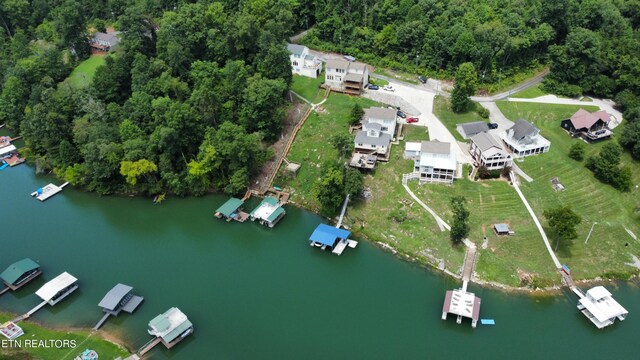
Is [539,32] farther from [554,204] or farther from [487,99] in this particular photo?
[554,204]

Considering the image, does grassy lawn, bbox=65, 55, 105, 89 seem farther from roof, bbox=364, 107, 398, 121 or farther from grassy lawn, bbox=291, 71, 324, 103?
roof, bbox=364, 107, 398, 121

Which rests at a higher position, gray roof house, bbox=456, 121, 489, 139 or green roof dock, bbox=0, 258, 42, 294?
gray roof house, bbox=456, 121, 489, 139

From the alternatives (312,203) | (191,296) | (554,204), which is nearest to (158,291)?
(191,296)

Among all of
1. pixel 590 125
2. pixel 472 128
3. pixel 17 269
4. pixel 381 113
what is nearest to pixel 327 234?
pixel 381 113

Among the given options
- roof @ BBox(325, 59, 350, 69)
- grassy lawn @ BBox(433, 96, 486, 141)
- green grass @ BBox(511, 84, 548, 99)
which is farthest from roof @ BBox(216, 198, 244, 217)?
green grass @ BBox(511, 84, 548, 99)

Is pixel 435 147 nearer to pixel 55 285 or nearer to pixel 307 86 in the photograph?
pixel 307 86

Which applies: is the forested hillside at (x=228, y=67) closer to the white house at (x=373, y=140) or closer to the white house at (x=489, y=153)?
the white house at (x=373, y=140)
